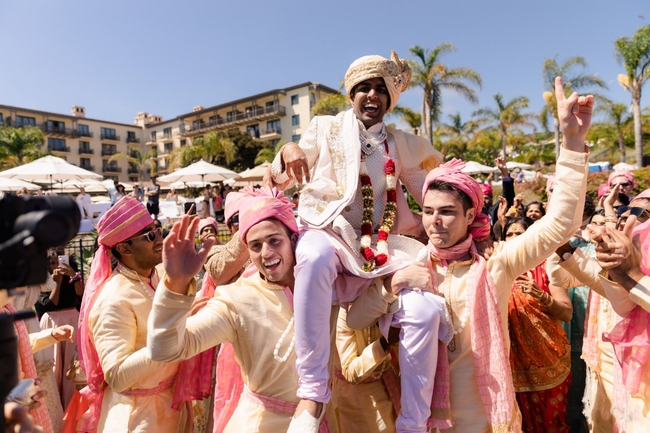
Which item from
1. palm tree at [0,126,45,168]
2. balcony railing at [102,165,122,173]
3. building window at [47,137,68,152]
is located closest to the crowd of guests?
palm tree at [0,126,45,168]

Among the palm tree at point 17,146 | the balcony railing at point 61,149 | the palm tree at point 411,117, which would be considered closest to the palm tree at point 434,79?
the palm tree at point 411,117

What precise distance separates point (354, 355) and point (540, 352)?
1.64 metres

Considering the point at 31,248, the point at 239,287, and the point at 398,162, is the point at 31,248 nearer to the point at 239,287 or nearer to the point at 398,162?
the point at 239,287

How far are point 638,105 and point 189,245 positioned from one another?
32797mm

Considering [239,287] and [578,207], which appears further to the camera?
[239,287]

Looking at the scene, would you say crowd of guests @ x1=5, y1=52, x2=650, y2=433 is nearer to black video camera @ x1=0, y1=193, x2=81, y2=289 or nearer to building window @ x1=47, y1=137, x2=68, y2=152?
black video camera @ x1=0, y1=193, x2=81, y2=289

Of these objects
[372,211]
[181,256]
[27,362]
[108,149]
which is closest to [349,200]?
[372,211]

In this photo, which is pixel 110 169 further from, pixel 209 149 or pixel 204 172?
pixel 204 172

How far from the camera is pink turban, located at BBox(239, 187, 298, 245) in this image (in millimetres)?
2395

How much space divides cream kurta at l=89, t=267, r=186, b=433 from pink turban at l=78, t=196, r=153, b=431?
9cm

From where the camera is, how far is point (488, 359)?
2182 millimetres

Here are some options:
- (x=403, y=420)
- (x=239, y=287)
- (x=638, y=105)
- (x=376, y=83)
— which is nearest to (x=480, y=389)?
(x=403, y=420)

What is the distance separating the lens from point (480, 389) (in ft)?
7.13

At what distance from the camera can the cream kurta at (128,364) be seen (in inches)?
93.3
